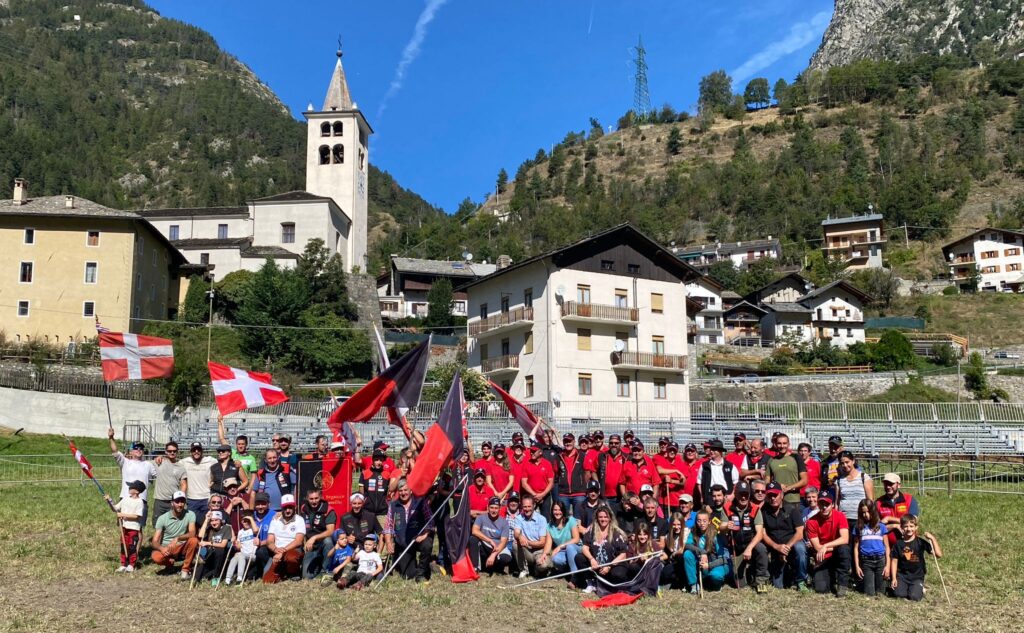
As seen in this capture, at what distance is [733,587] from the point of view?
11.1m

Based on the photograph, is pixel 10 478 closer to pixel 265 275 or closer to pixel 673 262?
pixel 265 275

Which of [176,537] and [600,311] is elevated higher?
[600,311]

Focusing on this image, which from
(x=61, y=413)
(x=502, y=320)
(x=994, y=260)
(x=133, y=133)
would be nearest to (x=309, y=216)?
(x=502, y=320)

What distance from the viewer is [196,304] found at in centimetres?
5603

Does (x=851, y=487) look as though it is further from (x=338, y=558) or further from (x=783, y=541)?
(x=338, y=558)

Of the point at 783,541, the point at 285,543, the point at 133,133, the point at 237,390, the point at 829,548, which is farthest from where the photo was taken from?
the point at 133,133

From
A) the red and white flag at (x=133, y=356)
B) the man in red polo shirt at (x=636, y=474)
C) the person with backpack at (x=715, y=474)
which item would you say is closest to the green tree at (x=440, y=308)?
the red and white flag at (x=133, y=356)

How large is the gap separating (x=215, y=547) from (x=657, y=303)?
127ft

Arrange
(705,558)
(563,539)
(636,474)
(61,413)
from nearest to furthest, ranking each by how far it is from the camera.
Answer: (705,558)
(563,539)
(636,474)
(61,413)

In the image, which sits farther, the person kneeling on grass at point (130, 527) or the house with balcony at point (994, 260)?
the house with balcony at point (994, 260)

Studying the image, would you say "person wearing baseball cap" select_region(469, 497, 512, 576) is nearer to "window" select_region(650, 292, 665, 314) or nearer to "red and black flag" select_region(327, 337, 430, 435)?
"red and black flag" select_region(327, 337, 430, 435)

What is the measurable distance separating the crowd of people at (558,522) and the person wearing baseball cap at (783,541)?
0.02 meters

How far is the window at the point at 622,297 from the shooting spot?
4669 cm

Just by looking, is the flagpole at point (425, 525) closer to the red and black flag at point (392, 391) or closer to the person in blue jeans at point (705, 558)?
the red and black flag at point (392, 391)
